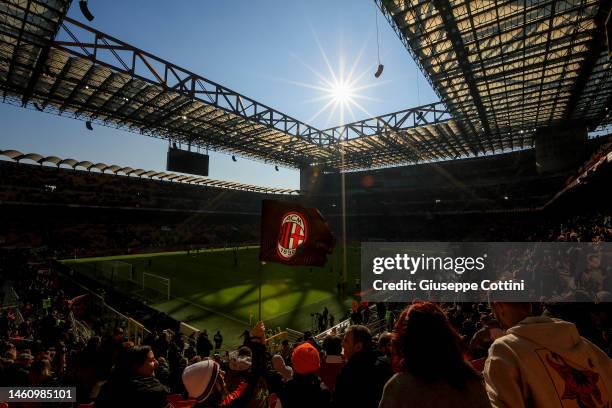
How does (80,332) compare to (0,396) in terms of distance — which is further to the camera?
(80,332)

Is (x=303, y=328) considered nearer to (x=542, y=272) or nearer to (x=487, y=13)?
(x=542, y=272)

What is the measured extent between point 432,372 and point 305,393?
1.46m

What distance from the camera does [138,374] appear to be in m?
2.62

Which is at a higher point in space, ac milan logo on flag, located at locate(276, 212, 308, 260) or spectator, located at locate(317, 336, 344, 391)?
ac milan logo on flag, located at locate(276, 212, 308, 260)

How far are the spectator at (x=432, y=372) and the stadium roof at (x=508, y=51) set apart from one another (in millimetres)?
13501

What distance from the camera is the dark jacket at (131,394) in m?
2.41

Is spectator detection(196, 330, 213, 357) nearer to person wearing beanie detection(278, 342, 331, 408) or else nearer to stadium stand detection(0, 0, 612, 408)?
stadium stand detection(0, 0, 612, 408)

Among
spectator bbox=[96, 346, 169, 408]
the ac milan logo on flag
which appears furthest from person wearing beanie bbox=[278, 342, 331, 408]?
the ac milan logo on flag

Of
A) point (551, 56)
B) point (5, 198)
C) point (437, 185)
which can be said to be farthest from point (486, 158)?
point (5, 198)

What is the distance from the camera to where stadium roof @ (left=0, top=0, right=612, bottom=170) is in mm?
14062

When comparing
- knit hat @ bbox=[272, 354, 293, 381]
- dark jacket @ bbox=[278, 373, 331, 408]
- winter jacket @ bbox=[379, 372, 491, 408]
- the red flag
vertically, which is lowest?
knit hat @ bbox=[272, 354, 293, 381]

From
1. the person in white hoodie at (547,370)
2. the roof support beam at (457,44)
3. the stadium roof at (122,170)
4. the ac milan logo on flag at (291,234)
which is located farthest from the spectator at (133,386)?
the stadium roof at (122,170)

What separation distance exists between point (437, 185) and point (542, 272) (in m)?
47.6

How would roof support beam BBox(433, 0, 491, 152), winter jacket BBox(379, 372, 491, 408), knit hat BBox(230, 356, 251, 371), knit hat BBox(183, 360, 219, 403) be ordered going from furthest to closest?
1. roof support beam BBox(433, 0, 491, 152)
2. knit hat BBox(230, 356, 251, 371)
3. knit hat BBox(183, 360, 219, 403)
4. winter jacket BBox(379, 372, 491, 408)
